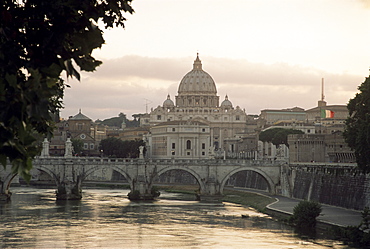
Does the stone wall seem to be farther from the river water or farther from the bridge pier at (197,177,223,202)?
the bridge pier at (197,177,223,202)

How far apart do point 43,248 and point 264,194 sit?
38885 millimetres

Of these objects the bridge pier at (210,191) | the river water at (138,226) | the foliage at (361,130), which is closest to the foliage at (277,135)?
the bridge pier at (210,191)

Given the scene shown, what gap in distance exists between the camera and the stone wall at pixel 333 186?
49.0m

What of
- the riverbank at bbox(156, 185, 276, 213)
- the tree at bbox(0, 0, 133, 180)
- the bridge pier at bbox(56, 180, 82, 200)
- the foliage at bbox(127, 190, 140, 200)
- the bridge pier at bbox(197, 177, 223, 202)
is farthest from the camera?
the bridge pier at bbox(197, 177, 223, 202)

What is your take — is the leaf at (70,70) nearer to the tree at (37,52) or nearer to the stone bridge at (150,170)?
the tree at (37,52)

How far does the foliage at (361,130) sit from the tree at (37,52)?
3207 centimetres

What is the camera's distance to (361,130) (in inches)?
1684

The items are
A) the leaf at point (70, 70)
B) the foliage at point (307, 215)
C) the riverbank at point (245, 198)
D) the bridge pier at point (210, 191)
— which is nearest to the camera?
the leaf at point (70, 70)

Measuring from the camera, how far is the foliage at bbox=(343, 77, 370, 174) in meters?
42.4

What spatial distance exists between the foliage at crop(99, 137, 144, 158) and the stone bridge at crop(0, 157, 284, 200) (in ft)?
171

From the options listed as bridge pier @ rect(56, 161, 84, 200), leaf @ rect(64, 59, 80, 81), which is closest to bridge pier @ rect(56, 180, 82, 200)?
bridge pier @ rect(56, 161, 84, 200)

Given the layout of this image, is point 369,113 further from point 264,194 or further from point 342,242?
point 264,194

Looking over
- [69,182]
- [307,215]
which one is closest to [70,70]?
[307,215]

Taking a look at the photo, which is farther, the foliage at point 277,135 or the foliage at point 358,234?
the foliage at point 277,135
